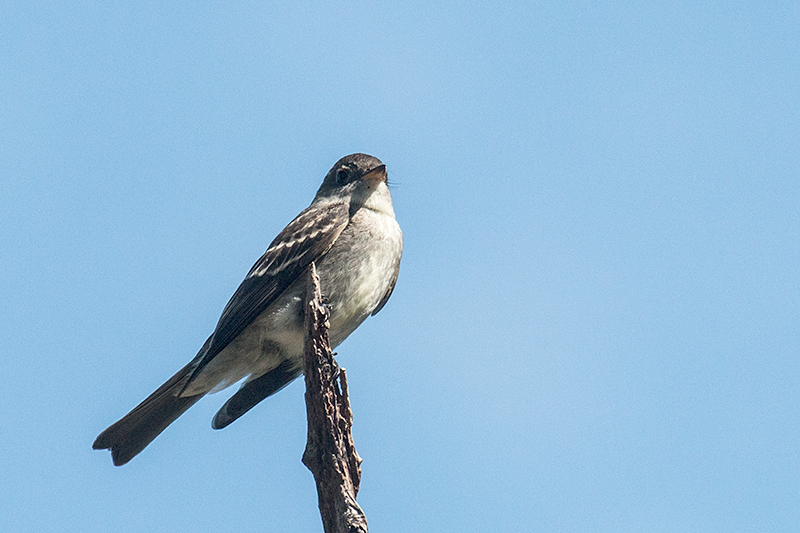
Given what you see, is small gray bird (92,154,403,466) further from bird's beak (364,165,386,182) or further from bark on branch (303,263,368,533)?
bark on branch (303,263,368,533)

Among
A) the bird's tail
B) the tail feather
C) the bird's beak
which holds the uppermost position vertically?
A: the bird's beak

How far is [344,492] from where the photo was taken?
227 inches

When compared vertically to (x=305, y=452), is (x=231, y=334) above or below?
above

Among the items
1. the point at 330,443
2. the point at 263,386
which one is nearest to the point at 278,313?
the point at 263,386

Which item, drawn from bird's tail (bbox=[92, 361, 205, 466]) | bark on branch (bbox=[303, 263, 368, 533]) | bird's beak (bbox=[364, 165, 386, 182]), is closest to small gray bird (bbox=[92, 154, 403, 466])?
bird's tail (bbox=[92, 361, 205, 466])

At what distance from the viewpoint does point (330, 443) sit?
5.91 meters

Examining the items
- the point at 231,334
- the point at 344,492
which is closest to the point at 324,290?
the point at 231,334

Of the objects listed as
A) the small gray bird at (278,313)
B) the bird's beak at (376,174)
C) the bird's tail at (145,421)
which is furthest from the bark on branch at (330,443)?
the bird's beak at (376,174)

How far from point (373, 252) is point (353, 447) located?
2.58 m

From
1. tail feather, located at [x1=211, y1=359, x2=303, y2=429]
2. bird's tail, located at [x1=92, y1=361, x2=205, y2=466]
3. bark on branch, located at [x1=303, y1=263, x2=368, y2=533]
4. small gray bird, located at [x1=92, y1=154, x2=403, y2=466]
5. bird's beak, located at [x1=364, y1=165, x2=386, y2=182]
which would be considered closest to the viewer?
bark on branch, located at [x1=303, y1=263, x2=368, y2=533]

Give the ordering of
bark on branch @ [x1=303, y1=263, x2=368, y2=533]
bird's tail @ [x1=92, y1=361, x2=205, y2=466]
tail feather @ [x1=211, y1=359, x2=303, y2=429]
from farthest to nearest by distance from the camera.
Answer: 1. tail feather @ [x1=211, y1=359, x2=303, y2=429]
2. bird's tail @ [x1=92, y1=361, x2=205, y2=466]
3. bark on branch @ [x1=303, y1=263, x2=368, y2=533]

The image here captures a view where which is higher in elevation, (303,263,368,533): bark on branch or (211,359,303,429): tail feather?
(211,359,303,429): tail feather

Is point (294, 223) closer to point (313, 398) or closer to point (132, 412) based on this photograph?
point (132, 412)

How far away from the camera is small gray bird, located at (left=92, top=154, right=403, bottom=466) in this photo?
796 centimetres
